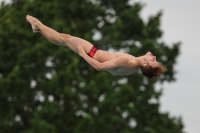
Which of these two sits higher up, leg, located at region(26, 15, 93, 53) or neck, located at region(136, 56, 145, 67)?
leg, located at region(26, 15, 93, 53)

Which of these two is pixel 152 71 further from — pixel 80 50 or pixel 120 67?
pixel 80 50

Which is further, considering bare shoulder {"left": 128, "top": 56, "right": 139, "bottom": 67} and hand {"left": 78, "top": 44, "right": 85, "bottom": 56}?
hand {"left": 78, "top": 44, "right": 85, "bottom": 56}

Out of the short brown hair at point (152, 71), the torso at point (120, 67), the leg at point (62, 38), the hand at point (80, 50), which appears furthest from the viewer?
the leg at point (62, 38)

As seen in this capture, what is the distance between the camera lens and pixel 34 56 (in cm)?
3638

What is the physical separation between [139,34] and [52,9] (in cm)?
402

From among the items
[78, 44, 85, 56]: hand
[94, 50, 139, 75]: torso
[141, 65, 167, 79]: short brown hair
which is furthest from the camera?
[78, 44, 85, 56]: hand

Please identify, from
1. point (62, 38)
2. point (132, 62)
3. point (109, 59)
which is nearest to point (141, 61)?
point (132, 62)

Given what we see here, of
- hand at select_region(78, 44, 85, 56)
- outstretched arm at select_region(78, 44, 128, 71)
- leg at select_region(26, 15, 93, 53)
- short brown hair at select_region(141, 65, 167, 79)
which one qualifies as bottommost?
outstretched arm at select_region(78, 44, 128, 71)

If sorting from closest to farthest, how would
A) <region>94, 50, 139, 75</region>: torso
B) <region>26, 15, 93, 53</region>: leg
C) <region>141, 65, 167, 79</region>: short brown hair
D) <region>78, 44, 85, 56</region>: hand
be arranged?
<region>141, 65, 167, 79</region>: short brown hair → <region>94, 50, 139, 75</region>: torso → <region>78, 44, 85, 56</region>: hand → <region>26, 15, 93, 53</region>: leg

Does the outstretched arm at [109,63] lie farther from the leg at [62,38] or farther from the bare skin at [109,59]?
the leg at [62,38]

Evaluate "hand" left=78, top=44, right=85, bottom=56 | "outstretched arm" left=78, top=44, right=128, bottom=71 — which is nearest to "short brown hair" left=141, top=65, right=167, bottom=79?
"outstretched arm" left=78, top=44, right=128, bottom=71

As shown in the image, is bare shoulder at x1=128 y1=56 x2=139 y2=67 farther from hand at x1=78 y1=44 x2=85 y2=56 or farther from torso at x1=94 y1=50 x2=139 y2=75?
hand at x1=78 y1=44 x2=85 y2=56

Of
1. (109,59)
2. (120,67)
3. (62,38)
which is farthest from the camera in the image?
(62,38)

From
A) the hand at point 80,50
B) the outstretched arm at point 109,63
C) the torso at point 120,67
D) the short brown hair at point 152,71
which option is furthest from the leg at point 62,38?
the short brown hair at point 152,71
